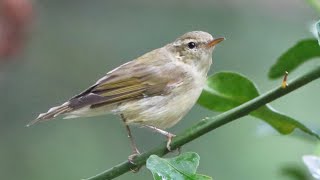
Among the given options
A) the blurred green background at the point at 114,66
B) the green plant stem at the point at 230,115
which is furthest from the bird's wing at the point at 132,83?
the blurred green background at the point at 114,66

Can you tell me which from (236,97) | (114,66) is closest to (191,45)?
(236,97)

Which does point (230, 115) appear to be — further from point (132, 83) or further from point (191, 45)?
point (191, 45)

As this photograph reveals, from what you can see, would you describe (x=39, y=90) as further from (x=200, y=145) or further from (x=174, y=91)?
(x=174, y=91)

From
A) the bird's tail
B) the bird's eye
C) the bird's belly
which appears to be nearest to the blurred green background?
the bird's eye

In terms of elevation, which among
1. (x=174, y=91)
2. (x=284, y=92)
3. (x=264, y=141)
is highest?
(x=284, y=92)

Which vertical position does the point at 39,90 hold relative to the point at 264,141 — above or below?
above

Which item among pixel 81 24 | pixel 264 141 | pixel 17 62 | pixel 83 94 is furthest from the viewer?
pixel 81 24

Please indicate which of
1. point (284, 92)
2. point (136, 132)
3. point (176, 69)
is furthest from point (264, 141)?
point (284, 92)

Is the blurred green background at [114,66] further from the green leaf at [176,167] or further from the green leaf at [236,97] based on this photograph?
the green leaf at [176,167]
